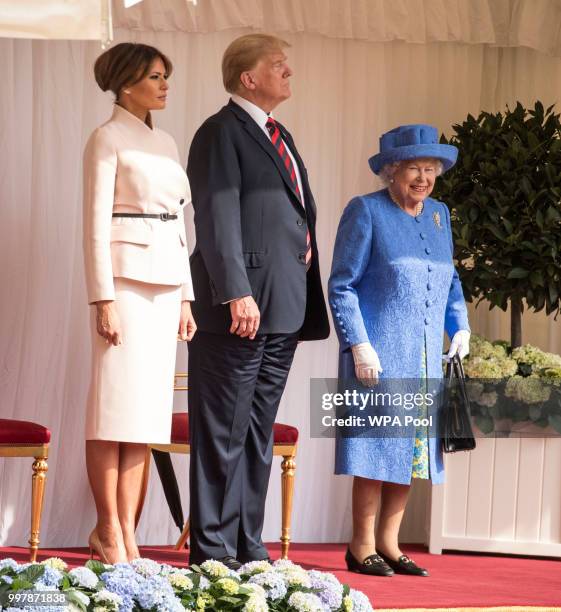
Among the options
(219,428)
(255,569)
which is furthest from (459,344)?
(255,569)

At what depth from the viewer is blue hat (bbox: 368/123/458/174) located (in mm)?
3930

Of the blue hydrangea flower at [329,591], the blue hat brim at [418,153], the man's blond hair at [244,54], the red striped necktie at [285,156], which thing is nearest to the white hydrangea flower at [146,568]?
the blue hydrangea flower at [329,591]

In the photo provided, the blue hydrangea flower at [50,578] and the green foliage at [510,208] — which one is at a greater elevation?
the green foliage at [510,208]

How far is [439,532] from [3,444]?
176cm

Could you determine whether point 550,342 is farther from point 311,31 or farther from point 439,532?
point 311,31

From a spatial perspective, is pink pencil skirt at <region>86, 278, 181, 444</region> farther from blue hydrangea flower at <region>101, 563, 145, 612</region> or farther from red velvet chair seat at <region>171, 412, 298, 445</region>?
blue hydrangea flower at <region>101, 563, 145, 612</region>

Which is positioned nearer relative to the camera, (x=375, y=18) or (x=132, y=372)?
(x=132, y=372)

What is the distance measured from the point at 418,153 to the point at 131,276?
1063mm

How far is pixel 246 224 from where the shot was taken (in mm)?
3523

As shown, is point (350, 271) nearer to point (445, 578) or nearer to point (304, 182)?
point (304, 182)

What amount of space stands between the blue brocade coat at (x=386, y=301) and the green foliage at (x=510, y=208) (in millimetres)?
836

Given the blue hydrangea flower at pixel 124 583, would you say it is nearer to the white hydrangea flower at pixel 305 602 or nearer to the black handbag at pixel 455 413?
the white hydrangea flower at pixel 305 602

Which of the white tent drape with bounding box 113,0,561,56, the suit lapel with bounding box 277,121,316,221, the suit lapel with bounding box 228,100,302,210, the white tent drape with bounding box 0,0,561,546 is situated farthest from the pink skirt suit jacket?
the white tent drape with bounding box 113,0,561,56

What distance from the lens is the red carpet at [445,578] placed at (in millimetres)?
3529
